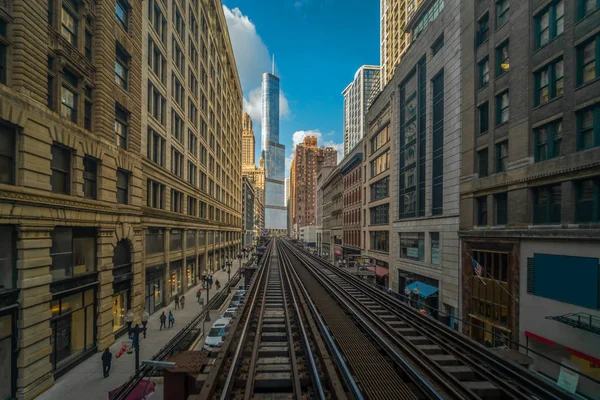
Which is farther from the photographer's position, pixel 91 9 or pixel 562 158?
pixel 91 9

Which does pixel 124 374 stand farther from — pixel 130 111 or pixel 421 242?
pixel 421 242

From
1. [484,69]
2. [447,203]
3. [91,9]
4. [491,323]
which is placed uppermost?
[91,9]

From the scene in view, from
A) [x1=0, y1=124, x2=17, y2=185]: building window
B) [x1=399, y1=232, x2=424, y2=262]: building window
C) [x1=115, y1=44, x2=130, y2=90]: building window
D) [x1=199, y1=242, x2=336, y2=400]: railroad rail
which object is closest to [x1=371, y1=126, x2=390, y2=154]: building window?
[x1=399, y1=232, x2=424, y2=262]: building window

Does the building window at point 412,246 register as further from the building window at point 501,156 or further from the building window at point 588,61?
the building window at point 588,61

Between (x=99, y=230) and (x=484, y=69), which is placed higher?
(x=484, y=69)

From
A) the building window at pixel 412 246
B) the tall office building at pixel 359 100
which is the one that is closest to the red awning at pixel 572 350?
the building window at pixel 412 246

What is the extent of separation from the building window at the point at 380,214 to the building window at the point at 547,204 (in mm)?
22297

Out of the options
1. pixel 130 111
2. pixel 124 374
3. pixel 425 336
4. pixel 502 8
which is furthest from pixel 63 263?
pixel 502 8

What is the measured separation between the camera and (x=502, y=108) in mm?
20234

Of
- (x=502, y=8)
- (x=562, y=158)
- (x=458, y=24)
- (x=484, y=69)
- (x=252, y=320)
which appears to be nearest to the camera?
(x=562, y=158)

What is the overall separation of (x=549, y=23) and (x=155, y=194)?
3154 cm

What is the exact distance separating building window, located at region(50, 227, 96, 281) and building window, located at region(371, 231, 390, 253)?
31.8 m

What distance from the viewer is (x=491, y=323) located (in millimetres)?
19203

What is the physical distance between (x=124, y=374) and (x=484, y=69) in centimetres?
3015
